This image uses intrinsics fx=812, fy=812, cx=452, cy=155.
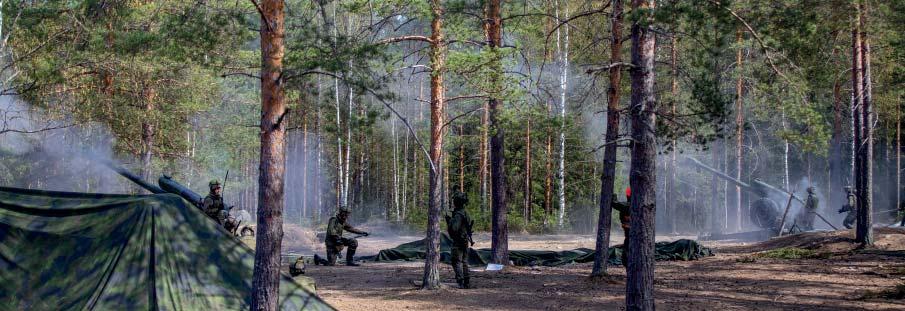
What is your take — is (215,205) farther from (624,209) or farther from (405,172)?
(405,172)

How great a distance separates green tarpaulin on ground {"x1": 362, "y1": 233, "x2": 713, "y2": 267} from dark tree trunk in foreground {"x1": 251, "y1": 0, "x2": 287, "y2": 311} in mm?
9765

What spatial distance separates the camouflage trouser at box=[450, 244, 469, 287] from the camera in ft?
44.8

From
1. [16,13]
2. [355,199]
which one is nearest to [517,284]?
[16,13]

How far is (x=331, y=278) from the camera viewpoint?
15.8 metres

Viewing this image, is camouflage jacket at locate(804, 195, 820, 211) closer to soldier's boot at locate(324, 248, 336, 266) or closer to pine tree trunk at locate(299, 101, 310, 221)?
soldier's boot at locate(324, 248, 336, 266)

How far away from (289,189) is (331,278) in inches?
1492

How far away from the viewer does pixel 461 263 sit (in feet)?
45.4

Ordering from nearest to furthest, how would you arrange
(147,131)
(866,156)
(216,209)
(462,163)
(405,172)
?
(216,209)
(866,156)
(147,131)
(462,163)
(405,172)

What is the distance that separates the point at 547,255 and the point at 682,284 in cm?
488

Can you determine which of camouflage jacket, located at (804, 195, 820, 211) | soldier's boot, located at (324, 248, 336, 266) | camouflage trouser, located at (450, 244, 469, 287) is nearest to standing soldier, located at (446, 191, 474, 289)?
camouflage trouser, located at (450, 244, 469, 287)

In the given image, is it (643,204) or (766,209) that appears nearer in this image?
(643,204)

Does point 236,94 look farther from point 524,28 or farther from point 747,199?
point 747,199

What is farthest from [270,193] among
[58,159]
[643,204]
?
[58,159]

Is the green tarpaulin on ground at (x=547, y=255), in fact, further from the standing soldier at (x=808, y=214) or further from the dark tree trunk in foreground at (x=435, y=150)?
the standing soldier at (x=808, y=214)
